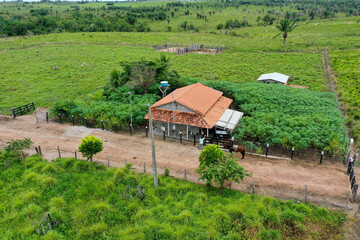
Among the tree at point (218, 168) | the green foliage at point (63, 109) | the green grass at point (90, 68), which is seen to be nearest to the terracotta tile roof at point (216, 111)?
the tree at point (218, 168)

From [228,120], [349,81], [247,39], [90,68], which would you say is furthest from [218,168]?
[247,39]

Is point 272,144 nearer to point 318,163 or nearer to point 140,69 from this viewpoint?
point 318,163

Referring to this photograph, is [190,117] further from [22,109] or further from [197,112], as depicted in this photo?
[22,109]

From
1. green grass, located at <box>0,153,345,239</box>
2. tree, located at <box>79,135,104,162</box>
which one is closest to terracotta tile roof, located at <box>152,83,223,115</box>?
tree, located at <box>79,135,104,162</box>

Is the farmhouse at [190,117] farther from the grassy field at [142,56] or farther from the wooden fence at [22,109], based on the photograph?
the wooden fence at [22,109]

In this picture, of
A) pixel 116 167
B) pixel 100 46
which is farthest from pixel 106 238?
pixel 100 46

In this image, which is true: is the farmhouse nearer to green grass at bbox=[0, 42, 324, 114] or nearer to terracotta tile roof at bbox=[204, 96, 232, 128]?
terracotta tile roof at bbox=[204, 96, 232, 128]
